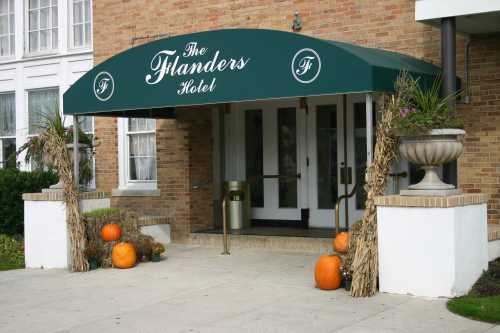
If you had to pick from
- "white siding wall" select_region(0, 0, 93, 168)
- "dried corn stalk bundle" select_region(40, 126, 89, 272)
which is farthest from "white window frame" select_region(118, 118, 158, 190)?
"dried corn stalk bundle" select_region(40, 126, 89, 272)

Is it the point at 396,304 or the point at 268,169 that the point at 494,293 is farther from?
the point at 268,169

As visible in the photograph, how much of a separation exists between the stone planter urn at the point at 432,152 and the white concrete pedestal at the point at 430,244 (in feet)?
0.57

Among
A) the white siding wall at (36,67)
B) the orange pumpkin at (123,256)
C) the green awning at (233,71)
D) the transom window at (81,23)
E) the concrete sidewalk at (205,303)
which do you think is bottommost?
the concrete sidewalk at (205,303)

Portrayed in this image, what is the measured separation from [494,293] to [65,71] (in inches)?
423

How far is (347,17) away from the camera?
479 inches

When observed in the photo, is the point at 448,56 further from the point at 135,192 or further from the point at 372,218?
the point at 135,192

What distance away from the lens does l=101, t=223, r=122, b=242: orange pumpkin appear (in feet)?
37.4

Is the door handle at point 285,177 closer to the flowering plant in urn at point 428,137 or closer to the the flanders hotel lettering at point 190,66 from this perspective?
the the flanders hotel lettering at point 190,66

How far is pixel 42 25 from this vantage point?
16641mm

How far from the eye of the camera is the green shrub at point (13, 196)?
14.8 metres

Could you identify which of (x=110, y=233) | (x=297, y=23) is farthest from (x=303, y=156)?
(x=110, y=233)

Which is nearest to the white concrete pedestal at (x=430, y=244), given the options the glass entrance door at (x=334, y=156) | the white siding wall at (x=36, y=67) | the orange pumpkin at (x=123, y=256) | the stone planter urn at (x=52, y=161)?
the orange pumpkin at (x=123, y=256)

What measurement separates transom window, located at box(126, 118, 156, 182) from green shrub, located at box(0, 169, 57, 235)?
6.63ft

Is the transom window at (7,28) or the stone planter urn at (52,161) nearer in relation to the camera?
the stone planter urn at (52,161)
